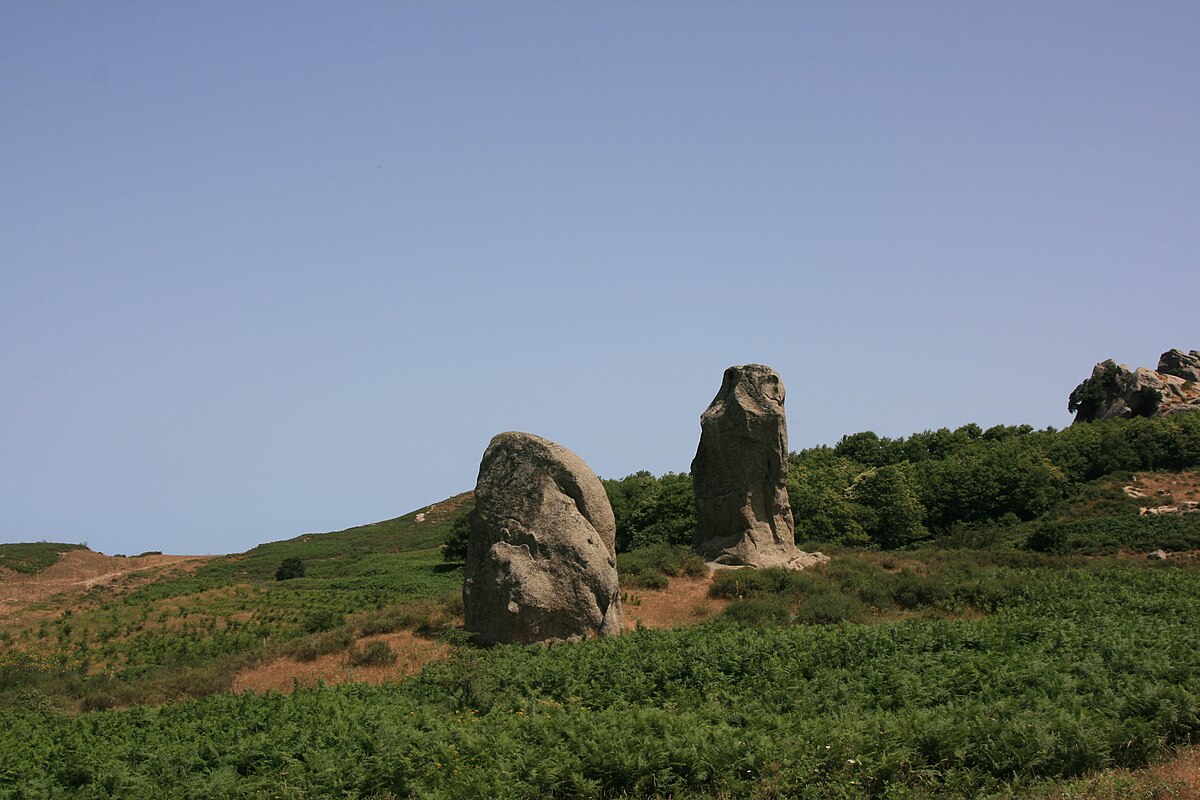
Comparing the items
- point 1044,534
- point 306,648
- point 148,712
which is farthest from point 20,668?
point 1044,534

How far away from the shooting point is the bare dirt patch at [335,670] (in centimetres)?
1722

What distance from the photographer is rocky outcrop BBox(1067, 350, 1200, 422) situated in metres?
64.1

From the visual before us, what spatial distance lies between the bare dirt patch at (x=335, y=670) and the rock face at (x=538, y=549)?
4.10ft

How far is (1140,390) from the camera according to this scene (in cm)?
6425

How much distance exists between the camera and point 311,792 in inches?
373

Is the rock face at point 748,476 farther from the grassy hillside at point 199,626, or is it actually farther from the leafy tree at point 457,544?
the leafy tree at point 457,544

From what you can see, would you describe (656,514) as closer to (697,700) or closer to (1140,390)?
(697,700)

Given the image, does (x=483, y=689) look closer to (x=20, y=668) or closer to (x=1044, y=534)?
(x=20, y=668)

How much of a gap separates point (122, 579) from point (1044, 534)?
150ft

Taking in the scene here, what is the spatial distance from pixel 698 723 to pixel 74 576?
55.6 metres

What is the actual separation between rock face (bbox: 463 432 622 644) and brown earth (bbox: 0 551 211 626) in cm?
2482

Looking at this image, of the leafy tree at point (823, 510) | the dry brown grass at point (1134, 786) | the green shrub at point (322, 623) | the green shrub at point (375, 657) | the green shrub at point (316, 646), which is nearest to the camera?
the dry brown grass at point (1134, 786)

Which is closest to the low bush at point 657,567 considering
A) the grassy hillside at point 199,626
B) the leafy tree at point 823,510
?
the grassy hillside at point 199,626

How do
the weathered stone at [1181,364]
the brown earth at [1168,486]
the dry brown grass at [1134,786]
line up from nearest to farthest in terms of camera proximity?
the dry brown grass at [1134,786], the brown earth at [1168,486], the weathered stone at [1181,364]
